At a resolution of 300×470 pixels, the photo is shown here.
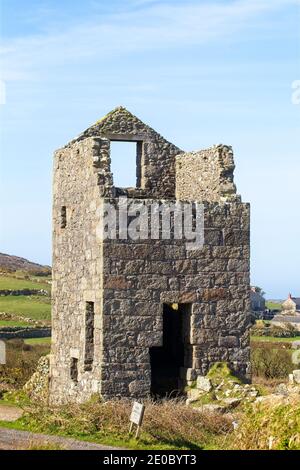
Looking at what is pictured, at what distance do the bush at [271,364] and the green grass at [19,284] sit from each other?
26.4m

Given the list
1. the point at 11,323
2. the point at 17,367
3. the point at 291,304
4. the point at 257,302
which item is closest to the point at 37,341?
the point at 11,323

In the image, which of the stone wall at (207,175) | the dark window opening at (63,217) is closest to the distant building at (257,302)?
the stone wall at (207,175)

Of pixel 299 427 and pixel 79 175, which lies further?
pixel 79 175

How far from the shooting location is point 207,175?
73.7 ft

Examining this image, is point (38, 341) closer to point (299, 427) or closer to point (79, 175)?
point (79, 175)

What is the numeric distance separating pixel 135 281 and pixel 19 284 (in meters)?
39.7

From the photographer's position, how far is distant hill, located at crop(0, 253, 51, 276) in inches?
2785

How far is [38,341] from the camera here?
39250 millimetres

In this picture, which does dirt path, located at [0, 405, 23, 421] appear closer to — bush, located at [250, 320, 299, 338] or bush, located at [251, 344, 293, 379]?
bush, located at [251, 344, 293, 379]

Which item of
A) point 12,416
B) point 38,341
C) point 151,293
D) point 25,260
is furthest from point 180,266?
point 25,260

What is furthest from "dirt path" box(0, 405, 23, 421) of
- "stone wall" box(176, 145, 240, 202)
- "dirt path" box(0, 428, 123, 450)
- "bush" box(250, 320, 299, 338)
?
"bush" box(250, 320, 299, 338)

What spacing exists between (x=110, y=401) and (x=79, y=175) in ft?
15.2

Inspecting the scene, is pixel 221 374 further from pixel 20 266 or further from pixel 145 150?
pixel 20 266

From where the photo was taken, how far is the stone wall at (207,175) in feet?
71.7
